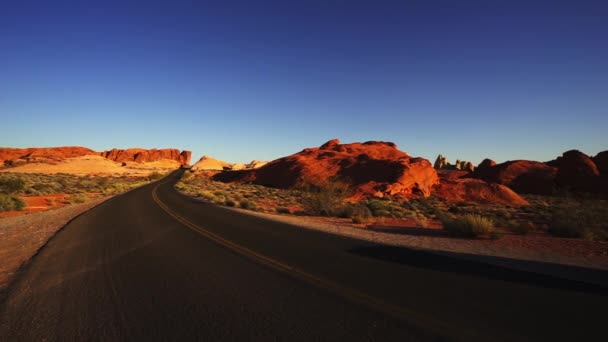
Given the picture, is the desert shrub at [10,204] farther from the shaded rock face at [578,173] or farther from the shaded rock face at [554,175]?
the shaded rock face at [578,173]

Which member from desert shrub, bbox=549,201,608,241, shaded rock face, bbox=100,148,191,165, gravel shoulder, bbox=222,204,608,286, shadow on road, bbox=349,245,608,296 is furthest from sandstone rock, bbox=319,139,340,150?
shaded rock face, bbox=100,148,191,165

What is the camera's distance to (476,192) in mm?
40469

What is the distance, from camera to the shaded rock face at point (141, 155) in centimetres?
17935

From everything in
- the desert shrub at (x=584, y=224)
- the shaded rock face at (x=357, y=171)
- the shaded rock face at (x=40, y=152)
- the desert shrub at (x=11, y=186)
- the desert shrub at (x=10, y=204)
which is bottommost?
the desert shrub at (x=10, y=204)

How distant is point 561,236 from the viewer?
1139 centimetres

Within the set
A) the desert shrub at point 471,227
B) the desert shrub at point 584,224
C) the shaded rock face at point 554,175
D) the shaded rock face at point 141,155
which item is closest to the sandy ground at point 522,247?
the desert shrub at point 471,227

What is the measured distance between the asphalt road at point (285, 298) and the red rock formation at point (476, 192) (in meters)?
37.1

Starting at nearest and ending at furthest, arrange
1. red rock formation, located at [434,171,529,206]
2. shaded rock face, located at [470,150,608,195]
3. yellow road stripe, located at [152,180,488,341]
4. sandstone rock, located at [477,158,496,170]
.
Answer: yellow road stripe, located at [152,180,488,341] < red rock formation, located at [434,171,529,206] < shaded rock face, located at [470,150,608,195] < sandstone rock, located at [477,158,496,170]

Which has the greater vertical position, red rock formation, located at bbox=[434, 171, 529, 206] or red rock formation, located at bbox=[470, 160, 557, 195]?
red rock formation, located at bbox=[470, 160, 557, 195]

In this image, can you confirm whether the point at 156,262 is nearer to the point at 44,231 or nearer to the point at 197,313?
the point at 197,313

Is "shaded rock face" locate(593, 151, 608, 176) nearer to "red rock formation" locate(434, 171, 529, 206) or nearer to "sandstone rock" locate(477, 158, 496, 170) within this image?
"sandstone rock" locate(477, 158, 496, 170)

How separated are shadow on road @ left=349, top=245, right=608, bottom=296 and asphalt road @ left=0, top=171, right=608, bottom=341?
5 centimetres

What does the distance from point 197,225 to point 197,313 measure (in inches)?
337

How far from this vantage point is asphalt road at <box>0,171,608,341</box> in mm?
3449
